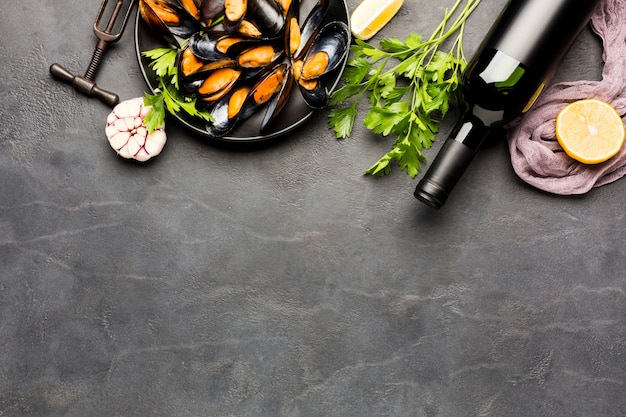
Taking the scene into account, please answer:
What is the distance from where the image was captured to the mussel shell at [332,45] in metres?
Result: 1.89

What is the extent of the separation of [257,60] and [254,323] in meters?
0.89

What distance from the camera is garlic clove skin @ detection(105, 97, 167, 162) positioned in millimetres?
1981

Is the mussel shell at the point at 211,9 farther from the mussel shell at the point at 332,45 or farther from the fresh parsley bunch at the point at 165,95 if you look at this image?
the mussel shell at the point at 332,45

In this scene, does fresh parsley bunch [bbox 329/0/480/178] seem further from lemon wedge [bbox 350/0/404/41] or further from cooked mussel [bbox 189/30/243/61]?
cooked mussel [bbox 189/30/243/61]

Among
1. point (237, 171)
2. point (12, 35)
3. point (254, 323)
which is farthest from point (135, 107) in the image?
point (254, 323)

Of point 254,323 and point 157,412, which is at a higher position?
point 254,323

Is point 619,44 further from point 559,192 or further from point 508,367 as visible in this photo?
point 508,367

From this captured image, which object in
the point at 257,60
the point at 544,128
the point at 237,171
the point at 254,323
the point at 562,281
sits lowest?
the point at 254,323

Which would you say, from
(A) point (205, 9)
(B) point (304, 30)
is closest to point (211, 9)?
(A) point (205, 9)

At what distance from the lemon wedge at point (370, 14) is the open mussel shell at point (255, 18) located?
25 centimetres

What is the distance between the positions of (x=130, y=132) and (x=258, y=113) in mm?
433

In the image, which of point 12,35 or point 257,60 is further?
point 12,35

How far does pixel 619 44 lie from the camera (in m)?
1.98

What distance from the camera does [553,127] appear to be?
6.42ft
